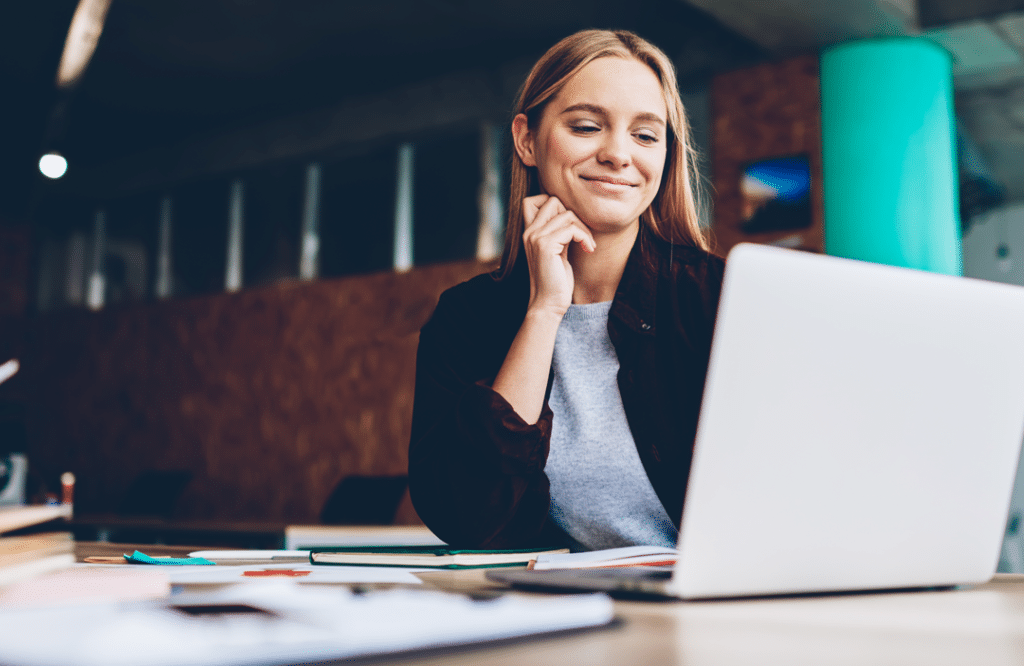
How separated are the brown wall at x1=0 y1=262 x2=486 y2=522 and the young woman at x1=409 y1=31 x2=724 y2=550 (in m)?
4.59

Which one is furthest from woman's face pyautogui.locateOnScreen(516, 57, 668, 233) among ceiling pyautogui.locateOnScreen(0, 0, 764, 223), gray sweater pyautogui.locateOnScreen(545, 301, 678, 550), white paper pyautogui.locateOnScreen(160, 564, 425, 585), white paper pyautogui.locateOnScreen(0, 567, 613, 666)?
ceiling pyautogui.locateOnScreen(0, 0, 764, 223)

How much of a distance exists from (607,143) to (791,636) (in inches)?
40.2

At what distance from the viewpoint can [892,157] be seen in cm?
446

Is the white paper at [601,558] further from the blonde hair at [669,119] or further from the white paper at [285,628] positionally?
the blonde hair at [669,119]

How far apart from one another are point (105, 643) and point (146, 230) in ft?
27.9

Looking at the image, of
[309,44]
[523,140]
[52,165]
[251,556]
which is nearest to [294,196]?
[309,44]

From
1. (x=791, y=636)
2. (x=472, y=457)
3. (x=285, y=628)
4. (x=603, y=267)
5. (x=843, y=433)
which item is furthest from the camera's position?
(x=603, y=267)

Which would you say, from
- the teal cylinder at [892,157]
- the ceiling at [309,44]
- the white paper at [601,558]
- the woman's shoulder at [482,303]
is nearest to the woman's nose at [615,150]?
the woman's shoulder at [482,303]

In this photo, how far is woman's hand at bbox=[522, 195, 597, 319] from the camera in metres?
1.28

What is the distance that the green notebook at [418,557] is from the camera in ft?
2.95

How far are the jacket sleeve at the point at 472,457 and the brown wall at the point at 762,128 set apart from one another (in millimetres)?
3857

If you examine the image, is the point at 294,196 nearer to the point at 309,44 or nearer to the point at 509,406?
the point at 309,44

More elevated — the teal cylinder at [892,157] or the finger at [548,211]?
the teal cylinder at [892,157]

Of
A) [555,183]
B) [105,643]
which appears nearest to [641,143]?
[555,183]
